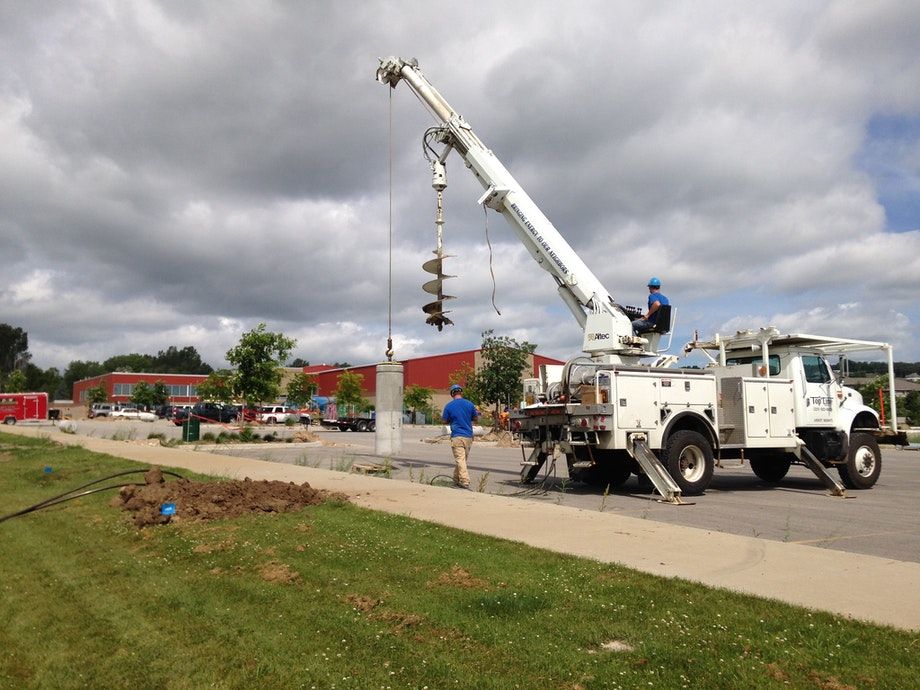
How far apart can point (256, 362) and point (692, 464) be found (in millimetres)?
26695

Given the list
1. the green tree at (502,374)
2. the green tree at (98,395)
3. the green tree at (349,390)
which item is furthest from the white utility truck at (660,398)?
the green tree at (98,395)

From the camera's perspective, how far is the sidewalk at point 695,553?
5879mm

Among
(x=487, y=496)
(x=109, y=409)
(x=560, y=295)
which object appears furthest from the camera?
(x=109, y=409)

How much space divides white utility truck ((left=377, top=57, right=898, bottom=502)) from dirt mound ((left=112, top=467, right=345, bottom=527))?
4.58 metres

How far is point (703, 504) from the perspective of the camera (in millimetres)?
12469

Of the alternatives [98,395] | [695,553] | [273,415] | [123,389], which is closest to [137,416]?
[273,415]

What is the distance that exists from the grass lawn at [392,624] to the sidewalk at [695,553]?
365mm

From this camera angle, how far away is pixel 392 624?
5.14 meters

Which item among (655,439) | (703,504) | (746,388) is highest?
(746,388)

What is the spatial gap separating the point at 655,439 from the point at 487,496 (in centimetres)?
301

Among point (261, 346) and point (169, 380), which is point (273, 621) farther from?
point (169, 380)

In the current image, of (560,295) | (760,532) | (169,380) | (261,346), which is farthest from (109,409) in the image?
(760,532)

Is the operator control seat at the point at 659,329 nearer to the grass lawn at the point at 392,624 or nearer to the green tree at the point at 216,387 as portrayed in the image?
the grass lawn at the point at 392,624

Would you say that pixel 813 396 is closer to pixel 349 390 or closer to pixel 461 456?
pixel 461 456
